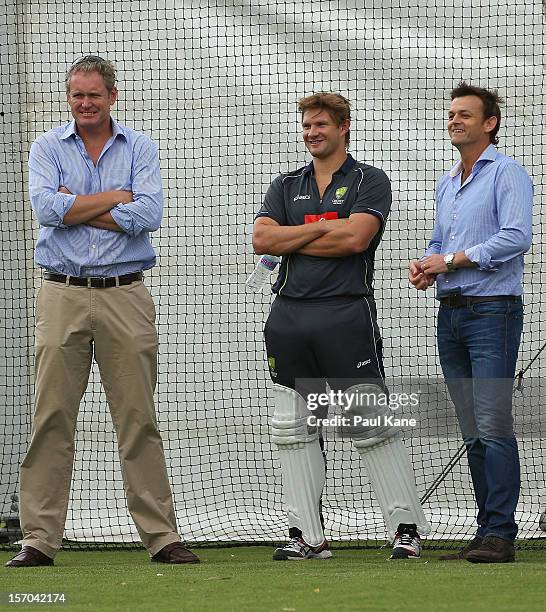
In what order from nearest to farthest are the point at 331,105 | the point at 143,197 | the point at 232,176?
the point at 143,197, the point at 331,105, the point at 232,176

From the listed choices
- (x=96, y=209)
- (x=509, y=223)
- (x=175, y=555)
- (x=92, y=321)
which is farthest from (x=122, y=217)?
(x=509, y=223)

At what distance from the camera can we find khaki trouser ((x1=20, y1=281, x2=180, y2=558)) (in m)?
4.09

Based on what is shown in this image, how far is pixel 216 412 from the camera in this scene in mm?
5160

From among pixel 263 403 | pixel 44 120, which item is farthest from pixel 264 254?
pixel 44 120

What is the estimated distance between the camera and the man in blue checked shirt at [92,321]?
4.09m

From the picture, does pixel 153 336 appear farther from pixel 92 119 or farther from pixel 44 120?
pixel 44 120

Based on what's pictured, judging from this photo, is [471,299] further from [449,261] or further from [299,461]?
[299,461]

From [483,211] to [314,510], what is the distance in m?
1.07

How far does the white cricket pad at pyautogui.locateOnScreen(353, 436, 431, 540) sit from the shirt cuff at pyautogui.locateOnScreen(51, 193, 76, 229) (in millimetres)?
1158

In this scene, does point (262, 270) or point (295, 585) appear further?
point (262, 270)

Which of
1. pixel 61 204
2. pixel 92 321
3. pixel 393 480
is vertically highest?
pixel 61 204

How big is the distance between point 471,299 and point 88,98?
134 cm

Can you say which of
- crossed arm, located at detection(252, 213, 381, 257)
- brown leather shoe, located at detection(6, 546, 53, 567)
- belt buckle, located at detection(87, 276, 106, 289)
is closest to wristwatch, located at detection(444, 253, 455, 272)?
crossed arm, located at detection(252, 213, 381, 257)

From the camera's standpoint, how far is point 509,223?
397cm
